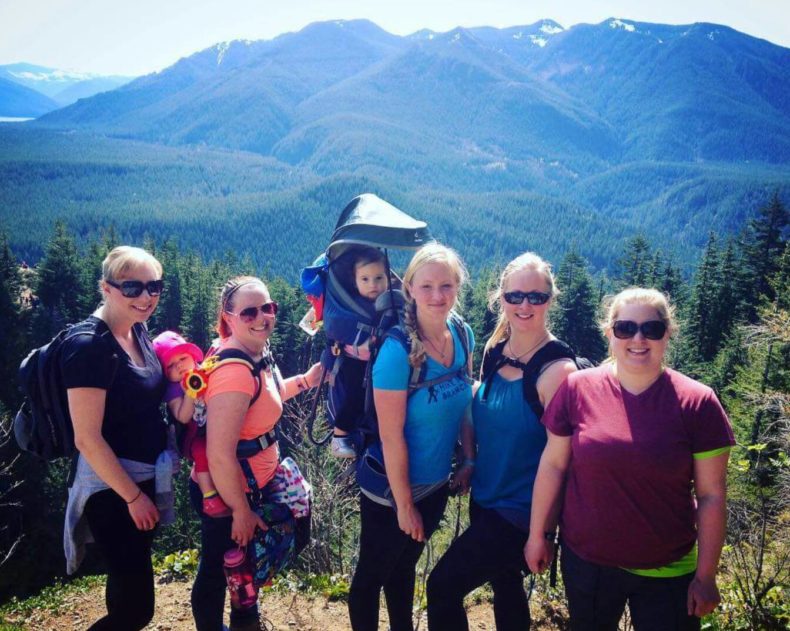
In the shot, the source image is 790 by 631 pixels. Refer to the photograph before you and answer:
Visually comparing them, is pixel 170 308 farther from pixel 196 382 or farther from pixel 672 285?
pixel 196 382

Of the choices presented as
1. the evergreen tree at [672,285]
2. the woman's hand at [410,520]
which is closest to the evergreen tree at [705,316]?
the evergreen tree at [672,285]

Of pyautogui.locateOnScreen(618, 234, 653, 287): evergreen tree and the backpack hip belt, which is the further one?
pyautogui.locateOnScreen(618, 234, 653, 287): evergreen tree

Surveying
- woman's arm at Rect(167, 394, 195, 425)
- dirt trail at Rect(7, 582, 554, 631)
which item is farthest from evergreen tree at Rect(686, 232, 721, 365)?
woman's arm at Rect(167, 394, 195, 425)

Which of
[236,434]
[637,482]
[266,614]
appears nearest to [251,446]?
[236,434]

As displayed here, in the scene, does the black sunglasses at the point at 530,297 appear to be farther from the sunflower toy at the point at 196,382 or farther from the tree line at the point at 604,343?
the tree line at the point at 604,343

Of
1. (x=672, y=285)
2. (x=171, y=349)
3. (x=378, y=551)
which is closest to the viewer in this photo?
(x=378, y=551)

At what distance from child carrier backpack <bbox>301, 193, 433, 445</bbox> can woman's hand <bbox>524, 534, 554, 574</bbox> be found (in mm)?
1283

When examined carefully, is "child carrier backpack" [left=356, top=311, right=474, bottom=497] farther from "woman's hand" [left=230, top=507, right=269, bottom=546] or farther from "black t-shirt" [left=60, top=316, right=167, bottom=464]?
"black t-shirt" [left=60, top=316, right=167, bottom=464]

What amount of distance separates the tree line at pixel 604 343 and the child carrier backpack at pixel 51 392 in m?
5.09

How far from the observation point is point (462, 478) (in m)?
3.57

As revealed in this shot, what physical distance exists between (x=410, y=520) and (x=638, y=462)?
1.31 meters

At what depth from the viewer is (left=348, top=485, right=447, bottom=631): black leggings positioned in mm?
3336

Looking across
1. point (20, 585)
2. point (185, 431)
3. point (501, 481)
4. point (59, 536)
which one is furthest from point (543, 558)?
point (59, 536)

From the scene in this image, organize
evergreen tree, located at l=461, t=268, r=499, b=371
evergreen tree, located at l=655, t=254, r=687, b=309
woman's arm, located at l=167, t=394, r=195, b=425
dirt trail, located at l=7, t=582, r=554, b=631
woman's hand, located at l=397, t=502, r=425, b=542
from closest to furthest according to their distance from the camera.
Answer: woman's hand, located at l=397, t=502, r=425, b=542
woman's arm, located at l=167, t=394, r=195, b=425
dirt trail, located at l=7, t=582, r=554, b=631
evergreen tree, located at l=461, t=268, r=499, b=371
evergreen tree, located at l=655, t=254, r=687, b=309
